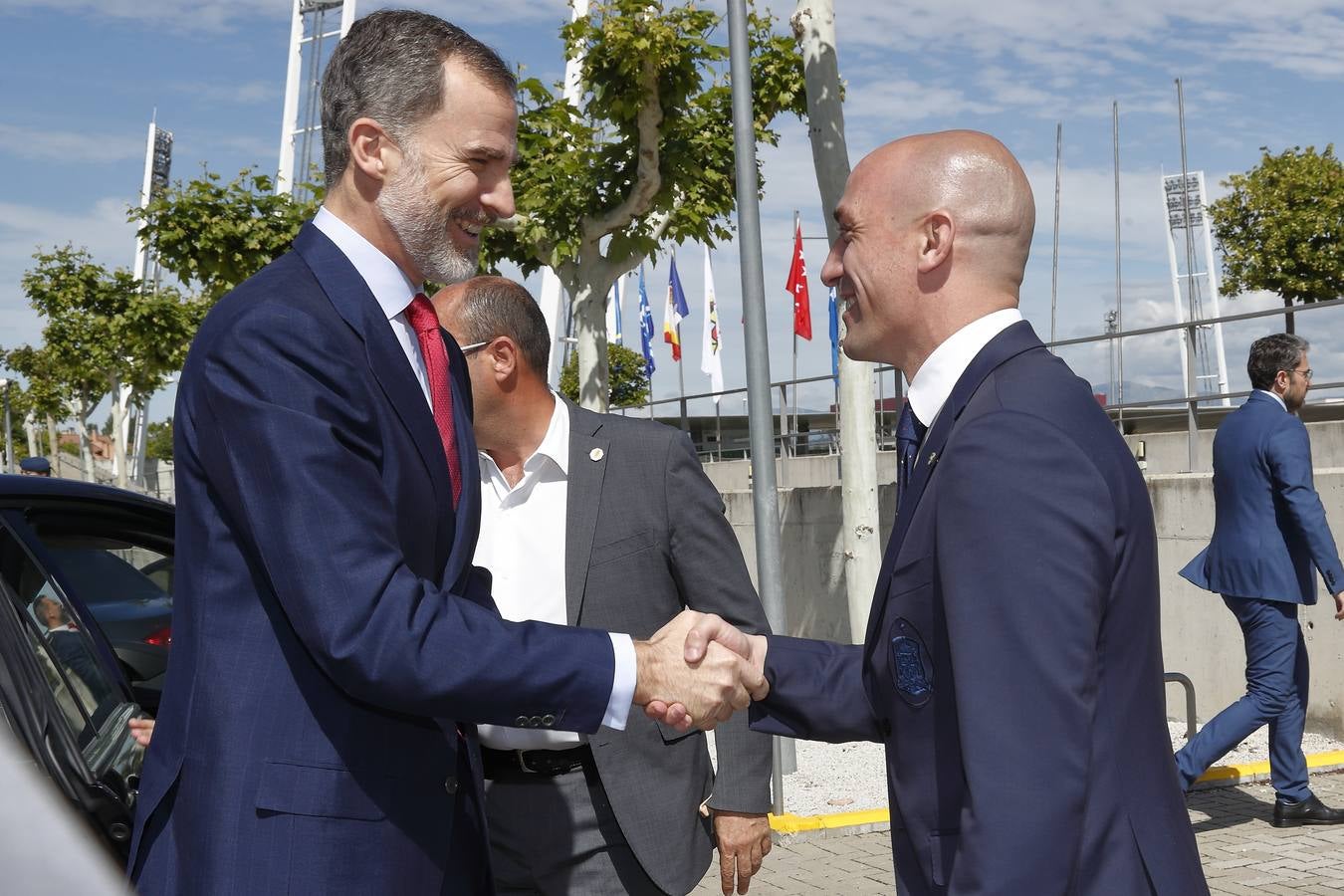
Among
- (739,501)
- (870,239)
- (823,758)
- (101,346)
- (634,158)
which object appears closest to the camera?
(870,239)

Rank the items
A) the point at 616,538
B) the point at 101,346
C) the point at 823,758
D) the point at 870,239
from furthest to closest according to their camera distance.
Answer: the point at 101,346, the point at 823,758, the point at 616,538, the point at 870,239

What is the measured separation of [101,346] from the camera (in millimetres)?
38938

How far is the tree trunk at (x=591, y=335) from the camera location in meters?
13.3

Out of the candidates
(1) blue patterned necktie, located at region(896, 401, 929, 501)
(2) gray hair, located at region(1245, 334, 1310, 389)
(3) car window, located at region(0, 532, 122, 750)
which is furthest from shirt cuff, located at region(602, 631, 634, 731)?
(2) gray hair, located at region(1245, 334, 1310, 389)

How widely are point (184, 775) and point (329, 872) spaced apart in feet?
0.88

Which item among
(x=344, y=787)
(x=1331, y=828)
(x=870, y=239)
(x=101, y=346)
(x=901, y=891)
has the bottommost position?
(x=1331, y=828)

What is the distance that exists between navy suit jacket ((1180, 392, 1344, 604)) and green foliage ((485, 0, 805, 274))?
6.12m

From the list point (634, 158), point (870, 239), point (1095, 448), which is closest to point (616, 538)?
point (870, 239)

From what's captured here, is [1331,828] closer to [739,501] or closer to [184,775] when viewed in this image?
[184,775]

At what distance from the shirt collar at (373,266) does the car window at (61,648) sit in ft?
4.35

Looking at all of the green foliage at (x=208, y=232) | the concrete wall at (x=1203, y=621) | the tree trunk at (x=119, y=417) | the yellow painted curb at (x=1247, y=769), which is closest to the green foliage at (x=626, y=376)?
the tree trunk at (x=119, y=417)

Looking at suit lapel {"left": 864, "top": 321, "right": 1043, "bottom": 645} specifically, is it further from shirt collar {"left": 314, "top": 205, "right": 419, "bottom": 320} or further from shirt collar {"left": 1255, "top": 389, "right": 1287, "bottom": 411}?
shirt collar {"left": 1255, "top": 389, "right": 1287, "bottom": 411}

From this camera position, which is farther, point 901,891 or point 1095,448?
point 901,891

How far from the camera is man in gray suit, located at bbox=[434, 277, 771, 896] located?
3.31 metres
